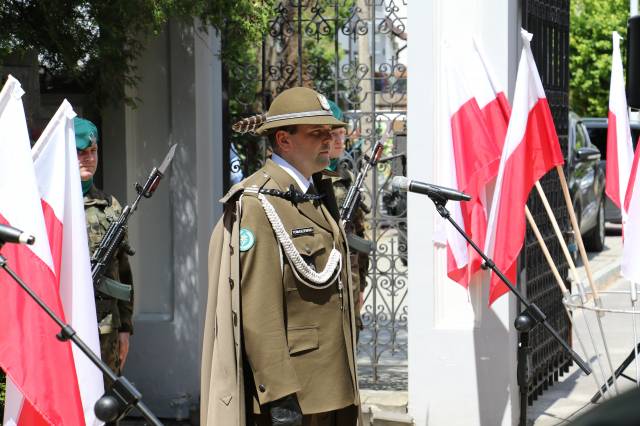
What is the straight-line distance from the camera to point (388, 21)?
761 centimetres

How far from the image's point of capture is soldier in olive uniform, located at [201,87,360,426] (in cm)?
425

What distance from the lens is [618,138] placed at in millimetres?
6301

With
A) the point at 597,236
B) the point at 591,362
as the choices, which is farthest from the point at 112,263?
the point at 597,236

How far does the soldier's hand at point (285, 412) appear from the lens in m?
4.22

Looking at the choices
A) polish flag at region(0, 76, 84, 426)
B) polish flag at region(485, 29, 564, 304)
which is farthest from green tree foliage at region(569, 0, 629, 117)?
polish flag at region(0, 76, 84, 426)

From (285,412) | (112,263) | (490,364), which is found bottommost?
(490,364)

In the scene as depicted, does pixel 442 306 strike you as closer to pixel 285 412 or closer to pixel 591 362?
pixel 591 362

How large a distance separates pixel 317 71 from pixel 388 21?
27.3 inches

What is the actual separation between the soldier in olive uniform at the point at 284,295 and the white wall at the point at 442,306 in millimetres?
2289

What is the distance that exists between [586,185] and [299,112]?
12.5 meters

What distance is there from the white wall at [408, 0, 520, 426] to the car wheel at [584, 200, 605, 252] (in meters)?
10.5

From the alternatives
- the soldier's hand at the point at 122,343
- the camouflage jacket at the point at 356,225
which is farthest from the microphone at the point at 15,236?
the camouflage jacket at the point at 356,225

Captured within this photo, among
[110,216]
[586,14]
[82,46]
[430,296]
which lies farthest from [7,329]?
[586,14]

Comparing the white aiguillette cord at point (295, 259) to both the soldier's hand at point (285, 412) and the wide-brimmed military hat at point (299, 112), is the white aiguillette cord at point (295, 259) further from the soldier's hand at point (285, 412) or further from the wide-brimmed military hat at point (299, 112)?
the soldier's hand at point (285, 412)
